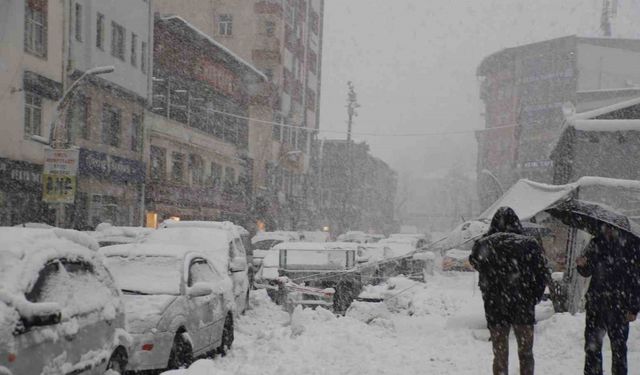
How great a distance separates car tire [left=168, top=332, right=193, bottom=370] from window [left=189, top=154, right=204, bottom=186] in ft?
104

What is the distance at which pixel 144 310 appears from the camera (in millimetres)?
7719

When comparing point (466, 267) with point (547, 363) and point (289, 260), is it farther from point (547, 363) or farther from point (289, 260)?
point (547, 363)

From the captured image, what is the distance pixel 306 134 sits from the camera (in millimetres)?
65062

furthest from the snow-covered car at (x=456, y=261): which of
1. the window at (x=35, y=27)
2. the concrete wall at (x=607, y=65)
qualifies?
the concrete wall at (x=607, y=65)

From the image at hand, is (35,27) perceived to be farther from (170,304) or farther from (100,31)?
(170,304)

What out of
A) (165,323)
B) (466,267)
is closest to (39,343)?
(165,323)

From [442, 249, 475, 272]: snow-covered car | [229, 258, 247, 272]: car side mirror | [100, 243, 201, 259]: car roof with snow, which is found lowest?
[442, 249, 475, 272]: snow-covered car

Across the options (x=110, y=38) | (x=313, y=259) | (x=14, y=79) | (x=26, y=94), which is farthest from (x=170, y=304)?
(x=110, y=38)

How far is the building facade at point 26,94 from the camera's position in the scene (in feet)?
74.6

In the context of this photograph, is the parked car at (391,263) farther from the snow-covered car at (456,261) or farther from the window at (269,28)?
the window at (269,28)

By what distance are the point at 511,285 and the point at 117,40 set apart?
1091 inches

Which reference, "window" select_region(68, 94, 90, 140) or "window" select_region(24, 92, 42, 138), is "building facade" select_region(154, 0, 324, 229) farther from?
"window" select_region(24, 92, 42, 138)

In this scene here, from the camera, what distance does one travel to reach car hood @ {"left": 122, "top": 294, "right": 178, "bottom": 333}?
24.6 feet

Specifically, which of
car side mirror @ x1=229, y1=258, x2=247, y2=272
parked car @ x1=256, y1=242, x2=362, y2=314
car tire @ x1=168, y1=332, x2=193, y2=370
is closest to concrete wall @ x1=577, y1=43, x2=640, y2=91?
parked car @ x1=256, y1=242, x2=362, y2=314
